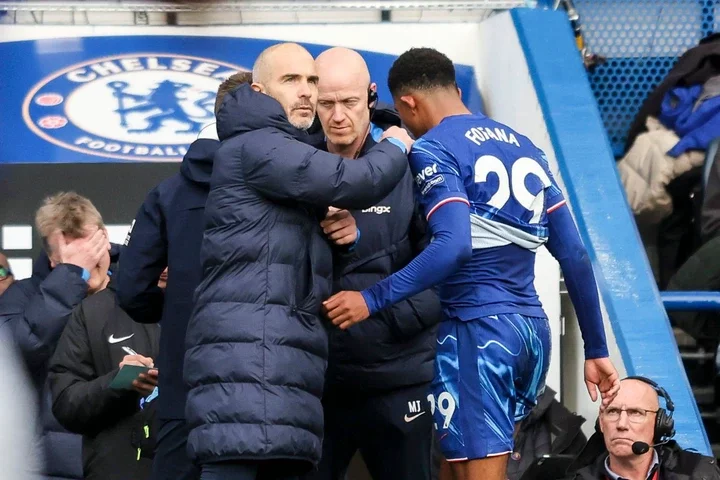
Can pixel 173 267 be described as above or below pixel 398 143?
below

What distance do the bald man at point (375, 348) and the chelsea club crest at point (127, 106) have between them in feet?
A: 6.29

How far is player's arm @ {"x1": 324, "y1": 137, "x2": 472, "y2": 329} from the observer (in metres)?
4.30

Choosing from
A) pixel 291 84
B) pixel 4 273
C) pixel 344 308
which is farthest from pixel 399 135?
pixel 4 273

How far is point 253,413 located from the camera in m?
3.98

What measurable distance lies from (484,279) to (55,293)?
4.85 feet

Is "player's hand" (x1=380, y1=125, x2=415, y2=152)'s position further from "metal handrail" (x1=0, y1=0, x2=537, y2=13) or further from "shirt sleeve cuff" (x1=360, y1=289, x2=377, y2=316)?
"metal handrail" (x1=0, y1=0, x2=537, y2=13)

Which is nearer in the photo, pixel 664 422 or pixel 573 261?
pixel 573 261

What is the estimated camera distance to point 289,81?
4.42 m

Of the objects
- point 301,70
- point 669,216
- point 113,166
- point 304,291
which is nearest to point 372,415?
point 304,291

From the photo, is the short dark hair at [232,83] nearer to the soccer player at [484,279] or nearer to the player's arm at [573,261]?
the soccer player at [484,279]

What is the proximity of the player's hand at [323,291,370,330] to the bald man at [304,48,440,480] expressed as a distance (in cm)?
55

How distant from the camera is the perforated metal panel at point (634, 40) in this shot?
8.38m

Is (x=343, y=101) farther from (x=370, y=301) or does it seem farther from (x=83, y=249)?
(x=83, y=249)

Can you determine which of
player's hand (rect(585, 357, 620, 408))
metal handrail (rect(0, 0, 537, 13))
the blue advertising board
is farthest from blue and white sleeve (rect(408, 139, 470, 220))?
metal handrail (rect(0, 0, 537, 13))
